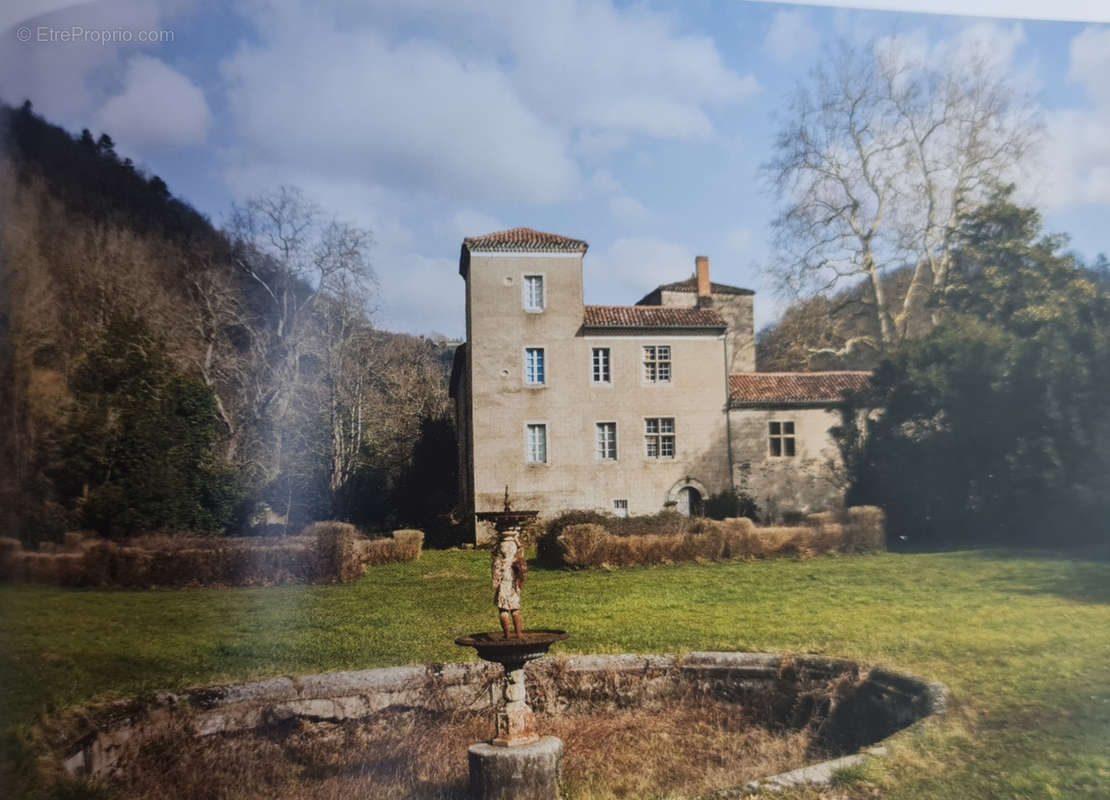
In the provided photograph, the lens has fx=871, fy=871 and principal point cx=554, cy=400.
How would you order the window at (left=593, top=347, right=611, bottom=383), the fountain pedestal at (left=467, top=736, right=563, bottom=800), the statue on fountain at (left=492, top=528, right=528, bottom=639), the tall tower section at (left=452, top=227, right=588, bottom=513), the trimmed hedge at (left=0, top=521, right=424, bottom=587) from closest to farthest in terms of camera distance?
the fountain pedestal at (left=467, top=736, right=563, bottom=800), the statue on fountain at (left=492, top=528, right=528, bottom=639), the trimmed hedge at (left=0, top=521, right=424, bottom=587), the tall tower section at (left=452, top=227, right=588, bottom=513), the window at (left=593, top=347, right=611, bottom=383)

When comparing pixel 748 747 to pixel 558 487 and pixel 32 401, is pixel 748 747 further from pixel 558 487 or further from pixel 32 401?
pixel 32 401

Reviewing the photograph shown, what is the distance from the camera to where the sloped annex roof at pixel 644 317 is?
3709 millimetres

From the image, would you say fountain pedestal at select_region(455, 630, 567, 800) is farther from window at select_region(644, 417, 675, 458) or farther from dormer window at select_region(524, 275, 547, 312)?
dormer window at select_region(524, 275, 547, 312)

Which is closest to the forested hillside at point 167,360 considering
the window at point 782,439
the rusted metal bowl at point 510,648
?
the rusted metal bowl at point 510,648

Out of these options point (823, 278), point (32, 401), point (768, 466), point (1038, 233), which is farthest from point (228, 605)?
point (1038, 233)

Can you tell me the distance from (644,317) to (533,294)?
501 millimetres

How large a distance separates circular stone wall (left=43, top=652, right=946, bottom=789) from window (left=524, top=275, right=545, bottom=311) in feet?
4.71

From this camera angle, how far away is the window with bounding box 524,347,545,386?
12.0 feet

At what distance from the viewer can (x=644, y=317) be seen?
12.5 feet

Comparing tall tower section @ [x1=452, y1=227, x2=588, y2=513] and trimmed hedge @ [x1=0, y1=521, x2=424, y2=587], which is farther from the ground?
tall tower section @ [x1=452, y1=227, x2=588, y2=513]

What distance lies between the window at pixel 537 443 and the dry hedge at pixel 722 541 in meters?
0.31

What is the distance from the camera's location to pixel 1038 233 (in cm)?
398

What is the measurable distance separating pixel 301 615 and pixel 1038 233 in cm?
360

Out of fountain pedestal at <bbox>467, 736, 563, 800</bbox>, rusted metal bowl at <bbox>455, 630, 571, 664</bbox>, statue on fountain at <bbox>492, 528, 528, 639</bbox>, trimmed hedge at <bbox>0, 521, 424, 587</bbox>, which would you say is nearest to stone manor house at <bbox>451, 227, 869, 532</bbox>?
trimmed hedge at <bbox>0, 521, 424, 587</bbox>
